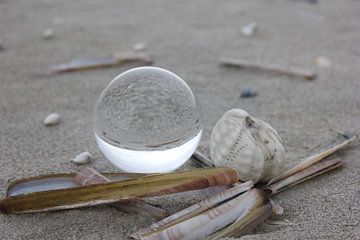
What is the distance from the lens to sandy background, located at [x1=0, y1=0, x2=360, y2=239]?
170cm

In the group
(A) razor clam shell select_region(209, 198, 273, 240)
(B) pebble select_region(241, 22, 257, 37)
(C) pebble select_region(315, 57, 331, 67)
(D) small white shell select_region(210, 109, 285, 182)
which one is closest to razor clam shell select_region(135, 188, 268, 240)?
(A) razor clam shell select_region(209, 198, 273, 240)

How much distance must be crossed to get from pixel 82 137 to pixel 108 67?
1.15 m

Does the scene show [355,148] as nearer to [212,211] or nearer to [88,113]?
[212,211]

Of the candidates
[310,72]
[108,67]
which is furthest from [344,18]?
[108,67]

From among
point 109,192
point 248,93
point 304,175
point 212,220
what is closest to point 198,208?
point 212,220

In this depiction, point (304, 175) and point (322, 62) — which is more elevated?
point (304, 175)

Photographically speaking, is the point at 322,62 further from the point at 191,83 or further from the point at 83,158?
the point at 83,158

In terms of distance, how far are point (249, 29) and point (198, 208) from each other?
265 cm

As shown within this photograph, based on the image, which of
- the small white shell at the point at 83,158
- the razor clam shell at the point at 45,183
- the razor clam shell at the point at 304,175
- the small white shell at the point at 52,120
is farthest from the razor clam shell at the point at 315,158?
the small white shell at the point at 52,120

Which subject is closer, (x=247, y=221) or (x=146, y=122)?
(x=247, y=221)

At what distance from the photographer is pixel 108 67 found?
11.4 feet

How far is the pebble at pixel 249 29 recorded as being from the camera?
402cm

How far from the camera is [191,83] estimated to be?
3168mm

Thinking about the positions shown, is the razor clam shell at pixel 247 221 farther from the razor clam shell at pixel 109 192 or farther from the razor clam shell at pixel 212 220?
the razor clam shell at pixel 109 192
